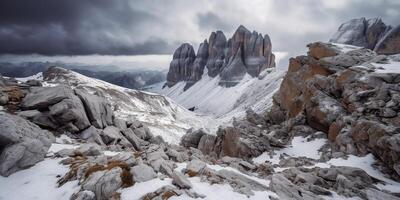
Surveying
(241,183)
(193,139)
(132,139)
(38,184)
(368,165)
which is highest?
(241,183)

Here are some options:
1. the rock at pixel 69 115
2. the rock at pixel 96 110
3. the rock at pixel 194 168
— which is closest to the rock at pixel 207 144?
the rock at pixel 96 110

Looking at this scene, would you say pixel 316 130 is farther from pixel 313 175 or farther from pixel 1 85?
pixel 1 85

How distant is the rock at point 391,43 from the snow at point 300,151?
299 ft

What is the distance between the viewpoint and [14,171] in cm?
2477

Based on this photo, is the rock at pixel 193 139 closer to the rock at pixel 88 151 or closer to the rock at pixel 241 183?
the rock at pixel 88 151

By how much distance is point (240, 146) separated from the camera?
4981 cm

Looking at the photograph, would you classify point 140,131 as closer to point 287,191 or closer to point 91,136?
point 91,136

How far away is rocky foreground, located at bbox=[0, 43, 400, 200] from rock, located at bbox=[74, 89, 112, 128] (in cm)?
22

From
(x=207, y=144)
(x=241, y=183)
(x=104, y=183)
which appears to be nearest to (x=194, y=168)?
(x=241, y=183)

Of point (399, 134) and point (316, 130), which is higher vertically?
point (399, 134)

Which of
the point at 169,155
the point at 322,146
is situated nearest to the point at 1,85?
the point at 169,155

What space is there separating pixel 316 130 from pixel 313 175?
88.1 feet

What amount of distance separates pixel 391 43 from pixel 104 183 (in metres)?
140

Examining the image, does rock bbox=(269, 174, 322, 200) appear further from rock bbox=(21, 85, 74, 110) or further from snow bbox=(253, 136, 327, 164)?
rock bbox=(21, 85, 74, 110)
